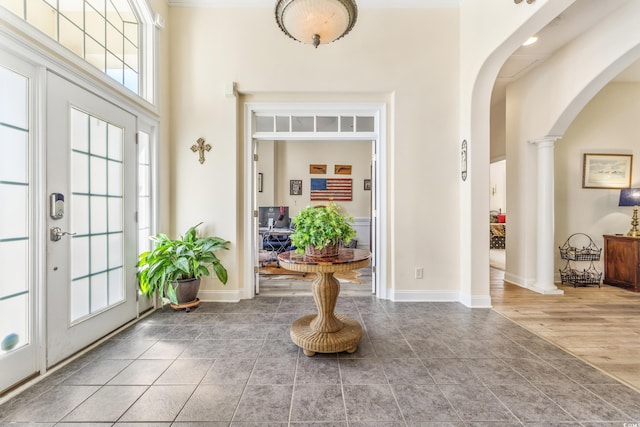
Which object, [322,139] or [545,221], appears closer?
[322,139]

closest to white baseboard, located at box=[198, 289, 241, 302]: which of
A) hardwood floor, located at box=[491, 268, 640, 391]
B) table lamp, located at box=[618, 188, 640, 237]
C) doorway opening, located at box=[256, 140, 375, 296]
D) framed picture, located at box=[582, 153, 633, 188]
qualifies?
hardwood floor, located at box=[491, 268, 640, 391]

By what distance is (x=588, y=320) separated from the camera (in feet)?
8.83

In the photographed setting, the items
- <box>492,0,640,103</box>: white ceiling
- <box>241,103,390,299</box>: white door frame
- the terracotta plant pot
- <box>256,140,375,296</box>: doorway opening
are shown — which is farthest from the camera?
<box>256,140,375,296</box>: doorway opening

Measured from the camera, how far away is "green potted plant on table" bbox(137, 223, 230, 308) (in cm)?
270

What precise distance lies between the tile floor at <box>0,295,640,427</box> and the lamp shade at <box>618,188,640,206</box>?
309 cm

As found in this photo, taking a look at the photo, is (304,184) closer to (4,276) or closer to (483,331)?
(483,331)

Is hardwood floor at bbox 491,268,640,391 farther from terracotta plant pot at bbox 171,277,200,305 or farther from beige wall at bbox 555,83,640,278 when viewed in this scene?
terracotta plant pot at bbox 171,277,200,305

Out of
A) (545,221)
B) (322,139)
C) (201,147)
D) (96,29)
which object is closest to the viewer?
(96,29)

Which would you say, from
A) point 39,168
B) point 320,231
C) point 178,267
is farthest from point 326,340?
point 39,168

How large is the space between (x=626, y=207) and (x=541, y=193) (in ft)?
5.28

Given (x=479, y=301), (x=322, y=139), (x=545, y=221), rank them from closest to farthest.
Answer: (x=479, y=301) < (x=322, y=139) < (x=545, y=221)

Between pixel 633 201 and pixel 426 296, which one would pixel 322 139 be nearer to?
pixel 426 296

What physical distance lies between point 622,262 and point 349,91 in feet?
14.6

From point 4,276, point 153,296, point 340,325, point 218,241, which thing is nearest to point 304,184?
point 218,241
